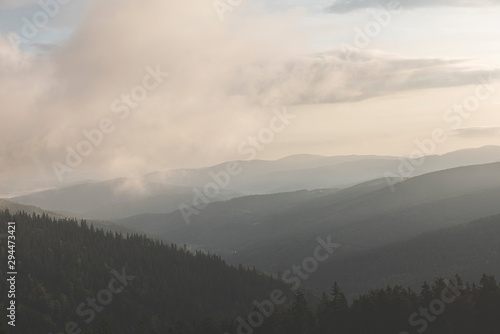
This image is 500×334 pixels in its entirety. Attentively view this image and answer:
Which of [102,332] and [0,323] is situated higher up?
[0,323]

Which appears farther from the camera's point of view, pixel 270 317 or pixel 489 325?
pixel 270 317

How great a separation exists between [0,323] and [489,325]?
3807 inches

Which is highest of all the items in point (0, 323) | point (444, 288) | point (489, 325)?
point (0, 323)

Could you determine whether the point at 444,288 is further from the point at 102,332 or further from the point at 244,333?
the point at 102,332

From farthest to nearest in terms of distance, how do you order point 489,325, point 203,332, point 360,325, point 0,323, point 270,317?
point 203,332 → point 270,317 → point 360,325 → point 489,325 → point 0,323

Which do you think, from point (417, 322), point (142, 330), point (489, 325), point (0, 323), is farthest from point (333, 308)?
point (0, 323)

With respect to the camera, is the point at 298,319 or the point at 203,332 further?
the point at 203,332

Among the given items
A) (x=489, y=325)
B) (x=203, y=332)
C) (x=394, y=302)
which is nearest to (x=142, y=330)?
(x=203, y=332)

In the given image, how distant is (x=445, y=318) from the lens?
111000 mm

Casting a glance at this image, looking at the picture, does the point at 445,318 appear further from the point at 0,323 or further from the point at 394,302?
the point at 0,323

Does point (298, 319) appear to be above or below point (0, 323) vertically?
below

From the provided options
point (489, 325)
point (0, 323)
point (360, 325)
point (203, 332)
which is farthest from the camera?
point (203, 332)

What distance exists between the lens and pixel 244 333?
130250 mm

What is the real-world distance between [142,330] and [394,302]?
61.1 meters
